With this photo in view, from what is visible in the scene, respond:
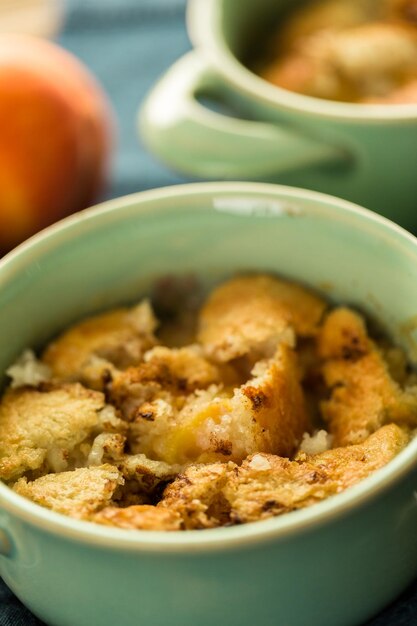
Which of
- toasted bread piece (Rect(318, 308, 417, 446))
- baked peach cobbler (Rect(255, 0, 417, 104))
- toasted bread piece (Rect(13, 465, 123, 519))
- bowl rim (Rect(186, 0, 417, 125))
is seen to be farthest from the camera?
baked peach cobbler (Rect(255, 0, 417, 104))

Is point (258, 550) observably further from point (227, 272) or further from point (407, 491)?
point (227, 272)

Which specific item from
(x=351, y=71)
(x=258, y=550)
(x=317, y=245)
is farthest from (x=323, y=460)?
(x=351, y=71)

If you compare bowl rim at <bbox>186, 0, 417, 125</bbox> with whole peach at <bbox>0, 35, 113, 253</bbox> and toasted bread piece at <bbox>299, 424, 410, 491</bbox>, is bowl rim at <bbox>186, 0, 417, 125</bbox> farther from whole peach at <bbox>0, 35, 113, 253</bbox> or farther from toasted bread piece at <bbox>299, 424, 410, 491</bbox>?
toasted bread piece at <bbox>299, 424, 410, 491</bbox>

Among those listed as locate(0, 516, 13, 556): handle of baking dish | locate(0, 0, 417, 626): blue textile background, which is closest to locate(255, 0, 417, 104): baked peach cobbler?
locate(0, 0, 417, 626): blue textile background

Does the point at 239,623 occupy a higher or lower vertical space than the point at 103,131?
lower

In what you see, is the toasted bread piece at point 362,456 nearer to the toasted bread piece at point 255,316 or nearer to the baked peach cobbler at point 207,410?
the baked peach cobbler at point 207,410

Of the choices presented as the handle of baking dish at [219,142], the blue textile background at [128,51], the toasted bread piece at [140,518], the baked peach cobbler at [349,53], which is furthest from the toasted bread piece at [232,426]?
the blue textile background at [128,51]
